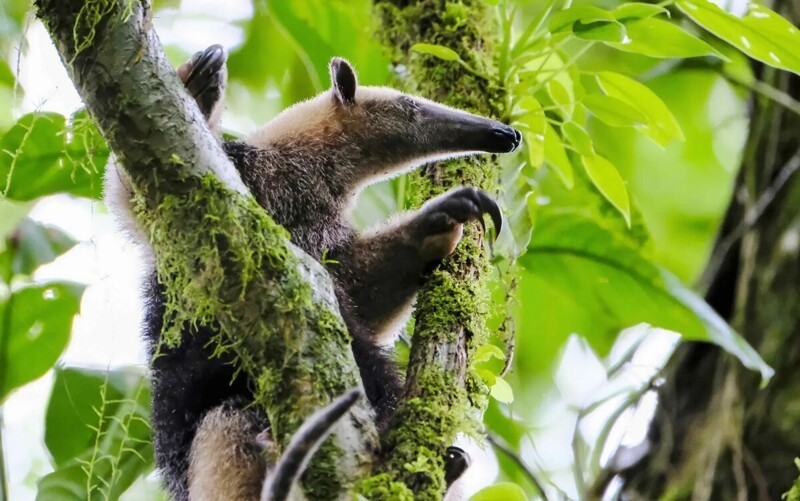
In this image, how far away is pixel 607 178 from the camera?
2.69m

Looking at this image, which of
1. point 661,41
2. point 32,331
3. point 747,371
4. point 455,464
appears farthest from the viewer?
point 747,371

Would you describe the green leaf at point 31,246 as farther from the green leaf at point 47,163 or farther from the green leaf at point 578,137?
the green leaf at point 578,137

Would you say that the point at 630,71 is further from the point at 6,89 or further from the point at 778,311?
the point at 6,89

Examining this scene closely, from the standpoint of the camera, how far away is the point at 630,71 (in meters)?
4.11

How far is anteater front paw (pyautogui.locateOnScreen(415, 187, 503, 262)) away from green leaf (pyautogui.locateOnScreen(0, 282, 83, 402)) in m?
1.31

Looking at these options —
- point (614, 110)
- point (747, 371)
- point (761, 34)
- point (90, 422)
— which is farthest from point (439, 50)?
point (747, 371)

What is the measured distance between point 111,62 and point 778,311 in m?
2.62

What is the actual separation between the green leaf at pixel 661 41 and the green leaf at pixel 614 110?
5.6 inches

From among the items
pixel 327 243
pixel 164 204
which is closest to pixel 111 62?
pixel 164 204

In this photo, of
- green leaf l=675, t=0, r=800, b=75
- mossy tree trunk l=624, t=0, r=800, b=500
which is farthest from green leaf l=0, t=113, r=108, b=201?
mossy tree trunk l=624, t=0, r=800, b=500

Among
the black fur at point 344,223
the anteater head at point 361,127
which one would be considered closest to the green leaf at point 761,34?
the black fur at point 344,223

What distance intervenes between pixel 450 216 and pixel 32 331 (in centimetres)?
148

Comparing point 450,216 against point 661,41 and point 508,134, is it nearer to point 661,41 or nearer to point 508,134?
point 508,134

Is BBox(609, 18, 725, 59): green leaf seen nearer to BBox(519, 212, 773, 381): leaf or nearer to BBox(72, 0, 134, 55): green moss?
BBox(519, 212, 773, 381): leaf
